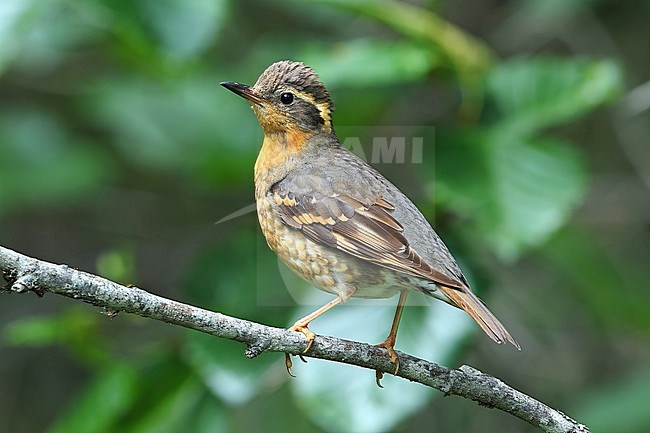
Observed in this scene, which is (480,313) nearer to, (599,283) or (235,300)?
(235,300)

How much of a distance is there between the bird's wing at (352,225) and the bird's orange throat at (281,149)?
0.41 ft

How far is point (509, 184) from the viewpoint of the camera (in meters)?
5.47

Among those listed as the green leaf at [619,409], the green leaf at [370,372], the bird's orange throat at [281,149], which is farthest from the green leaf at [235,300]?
the green leaf at [619,409]

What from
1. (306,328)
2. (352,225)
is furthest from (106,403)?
(352,225)

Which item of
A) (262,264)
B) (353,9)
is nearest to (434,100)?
(353,9)

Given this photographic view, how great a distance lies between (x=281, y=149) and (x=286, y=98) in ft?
0.89

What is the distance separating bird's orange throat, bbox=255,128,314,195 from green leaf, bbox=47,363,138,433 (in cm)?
153

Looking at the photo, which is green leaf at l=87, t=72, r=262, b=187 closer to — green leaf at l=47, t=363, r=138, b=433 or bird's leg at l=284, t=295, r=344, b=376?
green leaf at l=47, t=363, r=138, b=433

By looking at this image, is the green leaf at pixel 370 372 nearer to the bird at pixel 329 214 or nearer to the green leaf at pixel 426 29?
the bird at pixel 329 214

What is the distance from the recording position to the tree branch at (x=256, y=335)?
2.90m

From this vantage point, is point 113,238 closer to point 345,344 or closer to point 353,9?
point 353,9

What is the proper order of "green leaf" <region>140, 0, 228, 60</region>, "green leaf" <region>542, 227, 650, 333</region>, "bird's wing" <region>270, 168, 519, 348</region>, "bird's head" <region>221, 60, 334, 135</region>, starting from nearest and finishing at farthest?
"bird's wing" <region>270, 168, 519, 348</region>
"bird's head" <region>221, 60, 334, 135</region>
"green leaf" <region>140, 0, 228, 60</region>
"green leaf" <region>542, 227, 650, 333</region>

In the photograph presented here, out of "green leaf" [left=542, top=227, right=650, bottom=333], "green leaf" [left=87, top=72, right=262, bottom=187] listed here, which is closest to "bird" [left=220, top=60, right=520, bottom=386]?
"green leaf" [left=87, top=72, right=262, bottom=187]

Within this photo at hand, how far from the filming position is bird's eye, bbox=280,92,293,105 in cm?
469
